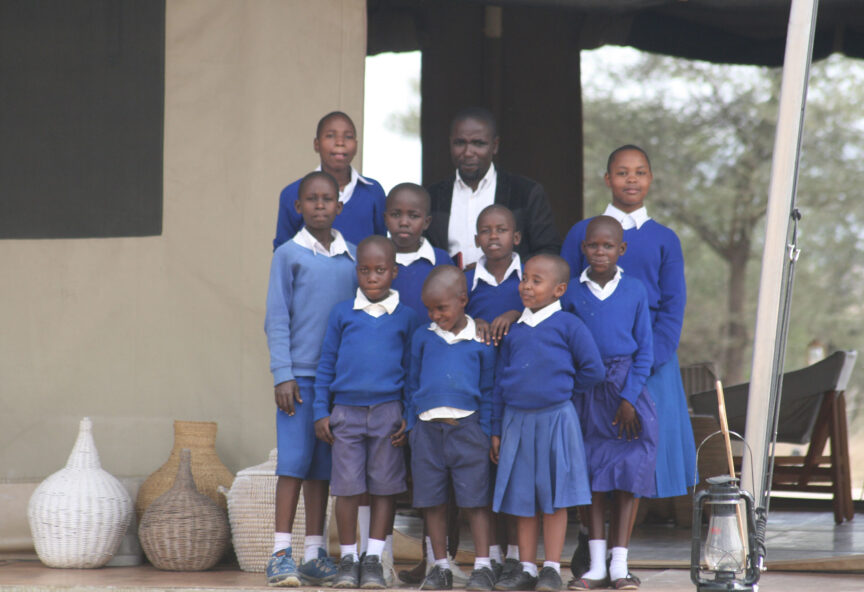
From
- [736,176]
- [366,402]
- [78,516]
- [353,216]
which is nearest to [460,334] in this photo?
[366,402]

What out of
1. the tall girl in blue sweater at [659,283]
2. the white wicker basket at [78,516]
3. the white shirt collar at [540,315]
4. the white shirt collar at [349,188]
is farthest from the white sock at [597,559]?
the white wicker basket at [78,516]

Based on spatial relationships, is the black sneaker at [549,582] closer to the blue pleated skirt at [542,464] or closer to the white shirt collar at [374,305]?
the blue pleated skirt at [542,464]

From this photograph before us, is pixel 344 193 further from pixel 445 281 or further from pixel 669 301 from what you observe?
pixel 669 301

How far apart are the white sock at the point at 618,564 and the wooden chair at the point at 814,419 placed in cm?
302

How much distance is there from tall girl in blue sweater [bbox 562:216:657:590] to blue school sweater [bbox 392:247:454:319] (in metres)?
0.55

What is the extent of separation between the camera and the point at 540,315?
392 cm

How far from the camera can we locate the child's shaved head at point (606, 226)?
13.0 ft

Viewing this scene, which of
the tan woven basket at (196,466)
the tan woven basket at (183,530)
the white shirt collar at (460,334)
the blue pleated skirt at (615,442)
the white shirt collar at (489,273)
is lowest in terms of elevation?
the tan woven basket at (183,530)

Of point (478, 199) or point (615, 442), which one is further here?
point (478, 199)

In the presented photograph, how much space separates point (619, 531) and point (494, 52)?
14.6 feet

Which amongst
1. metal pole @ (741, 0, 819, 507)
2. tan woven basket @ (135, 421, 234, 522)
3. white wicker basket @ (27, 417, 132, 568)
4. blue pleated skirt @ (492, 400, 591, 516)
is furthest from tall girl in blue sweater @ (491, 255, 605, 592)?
white wicker basket @ (27, 417, 132, 568)

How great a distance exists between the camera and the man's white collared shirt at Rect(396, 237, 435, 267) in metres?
4.18

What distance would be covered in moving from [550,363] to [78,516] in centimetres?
205

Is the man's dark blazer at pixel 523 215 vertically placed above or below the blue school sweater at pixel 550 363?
above
